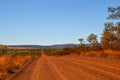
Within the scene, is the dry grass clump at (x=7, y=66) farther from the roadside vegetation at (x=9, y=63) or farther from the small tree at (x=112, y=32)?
the small tree at (x=112, y=32)

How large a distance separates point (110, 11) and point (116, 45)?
625cm

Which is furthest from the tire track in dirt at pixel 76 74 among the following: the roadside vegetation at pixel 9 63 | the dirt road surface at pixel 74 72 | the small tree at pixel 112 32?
the small tree at pixel 112 32

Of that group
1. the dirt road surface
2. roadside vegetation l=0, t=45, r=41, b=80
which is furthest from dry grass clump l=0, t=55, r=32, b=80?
the dirt road surface

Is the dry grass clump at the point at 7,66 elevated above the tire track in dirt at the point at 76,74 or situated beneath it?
elevated above

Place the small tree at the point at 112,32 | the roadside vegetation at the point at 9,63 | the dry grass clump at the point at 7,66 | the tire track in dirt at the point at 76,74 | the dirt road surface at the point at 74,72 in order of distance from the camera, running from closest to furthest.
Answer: the tire track in dirt at the point at 76,74 → the dirt road surface at the point at 74,72 → the dry grass clump at the point at 7,66 → the roadside vegetation at the point at 9,63 → the small tree at the point at 112,32

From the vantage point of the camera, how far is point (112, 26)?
182ft

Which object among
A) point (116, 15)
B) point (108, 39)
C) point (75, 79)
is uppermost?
point (116, 15)

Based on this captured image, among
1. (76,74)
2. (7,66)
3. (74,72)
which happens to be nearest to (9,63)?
(7,66)

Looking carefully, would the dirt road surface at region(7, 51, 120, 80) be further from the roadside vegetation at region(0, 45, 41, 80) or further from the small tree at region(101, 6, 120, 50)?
the small tree at region(101, 6, 120, 50)

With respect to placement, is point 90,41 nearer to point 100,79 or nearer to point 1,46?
point 1,46

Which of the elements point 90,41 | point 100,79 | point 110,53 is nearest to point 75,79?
point 100,79

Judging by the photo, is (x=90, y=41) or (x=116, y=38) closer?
(x=116, y=38)

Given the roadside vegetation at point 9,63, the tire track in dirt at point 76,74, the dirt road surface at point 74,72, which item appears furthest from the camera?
the roadside vegetation at point 9,63

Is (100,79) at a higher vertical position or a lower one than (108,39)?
lower
